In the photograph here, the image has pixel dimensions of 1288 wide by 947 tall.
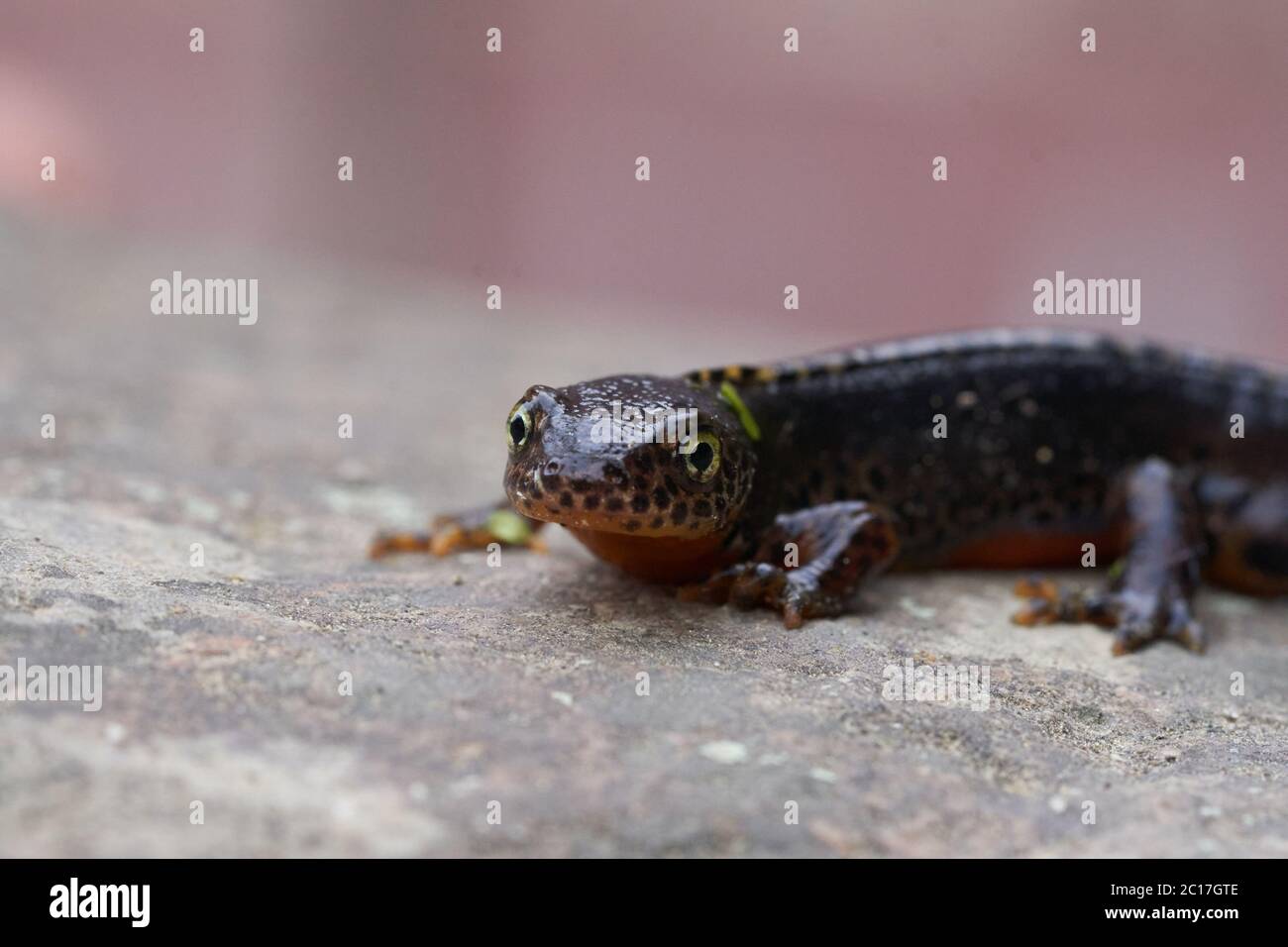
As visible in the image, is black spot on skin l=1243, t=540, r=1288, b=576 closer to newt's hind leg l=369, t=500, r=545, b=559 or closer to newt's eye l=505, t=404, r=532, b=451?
newt's hind leg l=369, t=500, r=545, b=559

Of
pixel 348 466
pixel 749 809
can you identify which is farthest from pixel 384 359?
pixel 749 809

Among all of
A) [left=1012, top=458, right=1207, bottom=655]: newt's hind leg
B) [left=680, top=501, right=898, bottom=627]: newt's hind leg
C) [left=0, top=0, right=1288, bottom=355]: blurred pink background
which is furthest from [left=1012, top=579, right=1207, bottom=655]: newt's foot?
[left=0, top=0, right=1288, bottom=355]: blurred pink background

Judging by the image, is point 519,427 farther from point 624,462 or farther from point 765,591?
point 765,591

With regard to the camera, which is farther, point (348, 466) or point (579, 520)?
point (348, 466)

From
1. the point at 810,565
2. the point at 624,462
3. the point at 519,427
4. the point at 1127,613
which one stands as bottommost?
the point at 1127,613

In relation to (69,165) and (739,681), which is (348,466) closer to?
(739,681)

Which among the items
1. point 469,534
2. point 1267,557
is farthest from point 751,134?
point 469,534

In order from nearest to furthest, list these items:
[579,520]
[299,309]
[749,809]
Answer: [749,809], [579,520], [299,309]

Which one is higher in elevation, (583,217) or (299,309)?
(583,217)
